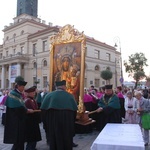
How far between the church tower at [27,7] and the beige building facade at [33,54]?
3.83 feet

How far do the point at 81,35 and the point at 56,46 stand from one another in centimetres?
131

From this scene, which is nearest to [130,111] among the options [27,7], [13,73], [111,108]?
[111,108]

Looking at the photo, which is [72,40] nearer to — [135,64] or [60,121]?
Answer: [60,121]

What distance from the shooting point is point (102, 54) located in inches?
1918

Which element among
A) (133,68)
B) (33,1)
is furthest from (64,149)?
(33,1)

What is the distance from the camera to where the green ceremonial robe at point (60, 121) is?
16.7ft

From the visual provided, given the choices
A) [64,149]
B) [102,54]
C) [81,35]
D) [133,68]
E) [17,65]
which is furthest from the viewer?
[102,54]

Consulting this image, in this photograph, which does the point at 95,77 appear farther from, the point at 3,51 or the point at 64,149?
the point at 64,149

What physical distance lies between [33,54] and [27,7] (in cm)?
1167

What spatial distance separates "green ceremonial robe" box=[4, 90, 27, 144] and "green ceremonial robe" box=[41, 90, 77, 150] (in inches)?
28.2

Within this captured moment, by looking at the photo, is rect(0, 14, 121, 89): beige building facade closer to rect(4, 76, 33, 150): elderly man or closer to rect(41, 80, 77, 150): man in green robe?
rect(4, 76, 33, 150): elderly man

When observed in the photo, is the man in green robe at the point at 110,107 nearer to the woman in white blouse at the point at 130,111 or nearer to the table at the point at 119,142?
the woman in white blouse at the point at 130,111

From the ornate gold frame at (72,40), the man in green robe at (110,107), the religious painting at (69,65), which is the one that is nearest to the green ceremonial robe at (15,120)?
the man in green robe at (110,107)

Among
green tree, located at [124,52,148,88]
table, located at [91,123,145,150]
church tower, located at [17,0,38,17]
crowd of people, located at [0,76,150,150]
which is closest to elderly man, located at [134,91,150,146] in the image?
crowd of people, located at [0,76,150,150]
